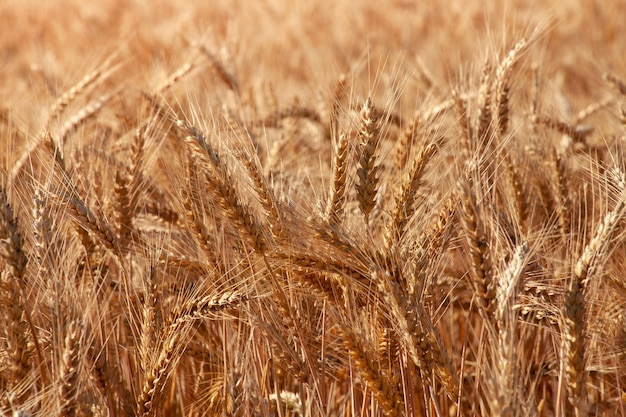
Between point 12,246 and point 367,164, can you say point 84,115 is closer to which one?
point 12,246

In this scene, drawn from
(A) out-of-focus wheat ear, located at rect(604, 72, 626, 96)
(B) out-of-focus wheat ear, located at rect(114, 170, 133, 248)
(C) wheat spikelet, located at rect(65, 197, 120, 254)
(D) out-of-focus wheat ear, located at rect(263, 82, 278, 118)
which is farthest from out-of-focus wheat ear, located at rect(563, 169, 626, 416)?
Result: (D) out-of-focus wheat ear, located at rect(263, 82, 278, 118)

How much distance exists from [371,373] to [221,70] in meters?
2.15

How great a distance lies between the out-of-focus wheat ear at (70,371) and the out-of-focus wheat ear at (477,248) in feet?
2.38

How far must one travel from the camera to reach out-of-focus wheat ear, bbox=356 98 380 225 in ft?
4.38

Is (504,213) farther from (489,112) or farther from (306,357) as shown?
(306,357)

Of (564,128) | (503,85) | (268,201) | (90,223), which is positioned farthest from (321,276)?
(564,128)

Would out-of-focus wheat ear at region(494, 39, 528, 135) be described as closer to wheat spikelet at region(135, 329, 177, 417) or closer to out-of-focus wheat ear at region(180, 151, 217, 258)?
out-of-focus wheat ear at region(180, 151, 217, 258)

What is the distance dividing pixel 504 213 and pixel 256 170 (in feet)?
2.19

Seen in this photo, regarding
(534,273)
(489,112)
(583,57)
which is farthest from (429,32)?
(534,273)

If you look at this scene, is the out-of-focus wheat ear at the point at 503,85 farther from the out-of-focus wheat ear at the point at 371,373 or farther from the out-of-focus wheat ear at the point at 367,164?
the out-of-focus wheat ear at the point at 371,373

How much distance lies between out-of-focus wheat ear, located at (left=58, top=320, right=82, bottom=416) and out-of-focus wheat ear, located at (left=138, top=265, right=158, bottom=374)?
14 centimetres

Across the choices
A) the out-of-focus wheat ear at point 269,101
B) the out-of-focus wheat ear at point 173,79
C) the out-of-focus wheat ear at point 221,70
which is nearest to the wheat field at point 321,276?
the out-of-focus wheat ear at point 173,79

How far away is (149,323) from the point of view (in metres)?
1.33

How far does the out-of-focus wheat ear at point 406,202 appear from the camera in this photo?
1335 mm
